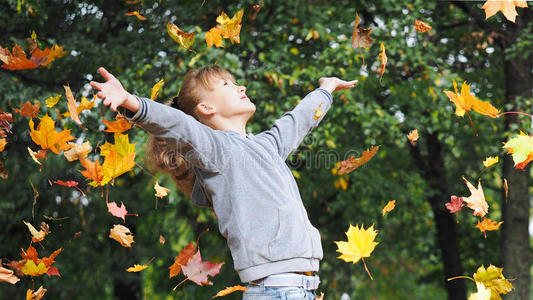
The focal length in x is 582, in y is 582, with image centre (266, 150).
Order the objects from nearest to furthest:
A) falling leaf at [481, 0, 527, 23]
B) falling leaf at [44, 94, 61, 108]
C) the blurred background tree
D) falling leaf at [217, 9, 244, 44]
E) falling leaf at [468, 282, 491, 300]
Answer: falling leaf at [468, 282, 491, 300], falling leaf at [481, 0, 527, 23], falling leaf at [217, 9, 244, 44], falling leaf at [44, 94, 61, 108], the blurred background tree

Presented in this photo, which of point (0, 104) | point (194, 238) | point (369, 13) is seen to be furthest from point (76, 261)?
point (369, 13)

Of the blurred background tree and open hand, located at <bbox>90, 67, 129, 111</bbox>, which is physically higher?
open hand, located at <bbox>90, 67, 129, 111</bbox>

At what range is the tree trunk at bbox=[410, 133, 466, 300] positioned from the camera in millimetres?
7906

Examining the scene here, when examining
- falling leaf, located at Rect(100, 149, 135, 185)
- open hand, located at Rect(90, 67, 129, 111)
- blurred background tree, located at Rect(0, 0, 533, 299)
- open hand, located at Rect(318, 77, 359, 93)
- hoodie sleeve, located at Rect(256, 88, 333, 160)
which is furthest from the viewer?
blurred background tree, located at Rect(0, 0, 533, 299)

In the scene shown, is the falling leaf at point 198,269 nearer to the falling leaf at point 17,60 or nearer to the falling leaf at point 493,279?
the falling leaf at point 493,279

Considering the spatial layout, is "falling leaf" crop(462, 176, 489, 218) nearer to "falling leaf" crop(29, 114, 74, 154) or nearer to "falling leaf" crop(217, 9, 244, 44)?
"falling leaf" crop(217, 9, 244, 44)

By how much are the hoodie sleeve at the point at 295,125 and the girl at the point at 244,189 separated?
0.07 meters

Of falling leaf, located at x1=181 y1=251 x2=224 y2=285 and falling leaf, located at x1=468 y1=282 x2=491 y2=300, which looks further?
falling leaf, located at x1=181 y1=251 x2=224 y2=285

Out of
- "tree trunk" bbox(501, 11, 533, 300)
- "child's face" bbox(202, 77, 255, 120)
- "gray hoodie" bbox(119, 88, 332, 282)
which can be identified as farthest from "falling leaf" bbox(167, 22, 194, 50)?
"tree trunk" bbox(501, 11, 533, 300)

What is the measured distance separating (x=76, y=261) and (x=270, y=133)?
234 inches

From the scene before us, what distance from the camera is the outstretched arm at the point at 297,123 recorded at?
8.57 ft

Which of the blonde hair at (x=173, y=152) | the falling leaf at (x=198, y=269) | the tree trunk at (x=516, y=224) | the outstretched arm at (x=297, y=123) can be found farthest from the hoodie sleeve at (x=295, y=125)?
Result: the tree trunk at (x=516, y=224)

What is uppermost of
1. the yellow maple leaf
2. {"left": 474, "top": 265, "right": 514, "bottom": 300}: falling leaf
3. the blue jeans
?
the blue jeans

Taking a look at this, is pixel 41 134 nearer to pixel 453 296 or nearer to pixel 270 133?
pixel 270 133
